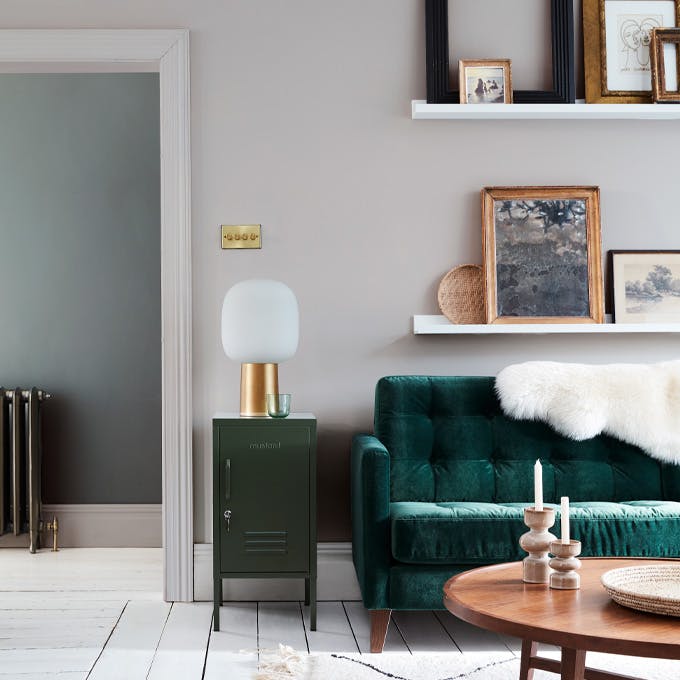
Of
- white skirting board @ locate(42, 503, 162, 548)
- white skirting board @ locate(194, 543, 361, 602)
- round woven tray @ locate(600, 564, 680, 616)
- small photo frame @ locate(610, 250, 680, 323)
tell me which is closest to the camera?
round woven tray @ locate(600, 564, 680, 616)

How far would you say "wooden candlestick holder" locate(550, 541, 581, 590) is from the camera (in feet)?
5.67

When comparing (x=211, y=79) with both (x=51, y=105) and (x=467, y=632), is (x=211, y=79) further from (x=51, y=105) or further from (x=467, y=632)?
(x=467, y=632)

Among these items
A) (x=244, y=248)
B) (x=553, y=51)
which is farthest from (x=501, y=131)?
(x=244, y=248)

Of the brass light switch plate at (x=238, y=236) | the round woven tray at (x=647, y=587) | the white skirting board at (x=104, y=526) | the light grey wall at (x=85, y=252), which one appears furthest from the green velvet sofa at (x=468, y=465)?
the light grey wall at (x=85, y=252)

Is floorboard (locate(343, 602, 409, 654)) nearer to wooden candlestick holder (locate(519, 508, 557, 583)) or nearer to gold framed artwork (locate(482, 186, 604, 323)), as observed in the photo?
wooden candlestick holder (locate(519, 508, 557, 583))

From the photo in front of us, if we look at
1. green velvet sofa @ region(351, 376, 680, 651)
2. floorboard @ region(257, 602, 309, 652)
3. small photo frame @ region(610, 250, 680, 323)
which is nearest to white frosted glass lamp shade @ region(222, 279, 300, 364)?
green velvet sofa @ region(351, 376, 680, 651)

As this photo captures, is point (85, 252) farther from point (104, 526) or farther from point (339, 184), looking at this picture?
point (339, 184)

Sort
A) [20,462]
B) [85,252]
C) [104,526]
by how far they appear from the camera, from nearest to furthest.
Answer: [20,462] → [104,526] → [85,252]

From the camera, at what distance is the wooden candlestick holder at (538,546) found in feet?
5.83

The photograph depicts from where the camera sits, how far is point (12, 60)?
3322 millimetres

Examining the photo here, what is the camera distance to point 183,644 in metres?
2.72

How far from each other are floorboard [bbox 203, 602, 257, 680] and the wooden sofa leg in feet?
1.19


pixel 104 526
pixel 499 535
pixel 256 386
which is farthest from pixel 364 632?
pixel 104 526

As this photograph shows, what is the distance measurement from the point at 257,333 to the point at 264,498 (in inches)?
22.5
